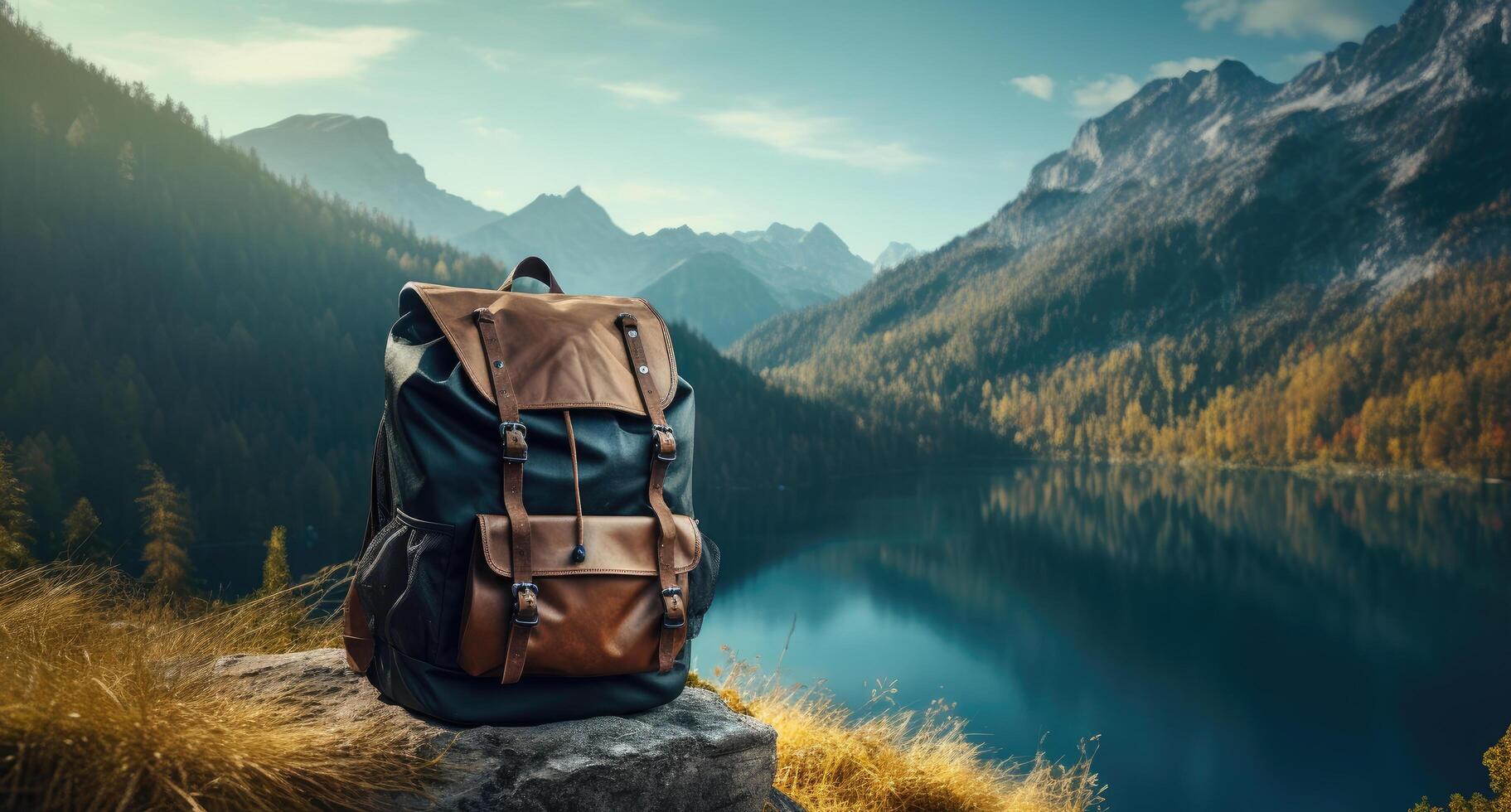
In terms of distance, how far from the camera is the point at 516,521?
8.87ft

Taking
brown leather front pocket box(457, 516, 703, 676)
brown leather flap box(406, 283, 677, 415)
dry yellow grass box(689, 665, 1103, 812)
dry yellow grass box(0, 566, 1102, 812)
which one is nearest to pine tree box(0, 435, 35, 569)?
dry yellow grass box(0, 566, 1102, 812)

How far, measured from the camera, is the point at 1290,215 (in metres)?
197

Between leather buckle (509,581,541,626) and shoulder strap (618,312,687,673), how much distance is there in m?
0.44

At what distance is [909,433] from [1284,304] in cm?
9813

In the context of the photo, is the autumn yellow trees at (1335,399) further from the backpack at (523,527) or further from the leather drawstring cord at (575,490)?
the leather drawstring cord at (575,490)

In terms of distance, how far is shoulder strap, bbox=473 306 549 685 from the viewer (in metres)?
2.67

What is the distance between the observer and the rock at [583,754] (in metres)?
2.52

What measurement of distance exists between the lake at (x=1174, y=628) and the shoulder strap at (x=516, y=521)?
Result: 718 cm

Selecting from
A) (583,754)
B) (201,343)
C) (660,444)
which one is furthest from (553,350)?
(201,343)

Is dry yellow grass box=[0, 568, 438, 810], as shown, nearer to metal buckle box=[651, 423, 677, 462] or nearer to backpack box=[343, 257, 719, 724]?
backpack box=[343, 257, 719, 724]

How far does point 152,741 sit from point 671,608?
1.44 m

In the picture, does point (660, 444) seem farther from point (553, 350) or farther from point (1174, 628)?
point (1174, 628)

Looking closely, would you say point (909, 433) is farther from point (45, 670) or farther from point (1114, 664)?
point (45, 670)

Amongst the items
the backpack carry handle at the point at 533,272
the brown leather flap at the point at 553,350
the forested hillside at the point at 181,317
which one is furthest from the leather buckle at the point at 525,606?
the forested hillside at the point at 181,317
